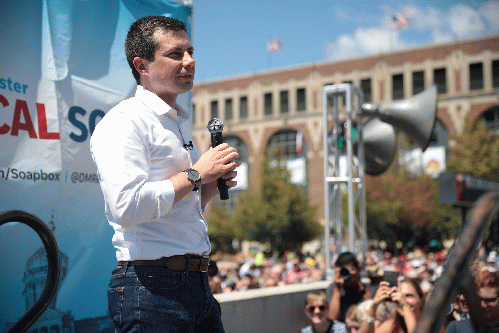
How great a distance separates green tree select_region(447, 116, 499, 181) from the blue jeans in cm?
3021

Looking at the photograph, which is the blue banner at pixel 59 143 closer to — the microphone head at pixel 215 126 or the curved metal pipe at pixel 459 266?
the microphone head at pixel 215 126

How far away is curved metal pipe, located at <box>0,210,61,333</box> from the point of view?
6.88 feet

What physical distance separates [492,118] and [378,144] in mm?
31104

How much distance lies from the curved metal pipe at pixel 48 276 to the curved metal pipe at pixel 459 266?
5.07ft

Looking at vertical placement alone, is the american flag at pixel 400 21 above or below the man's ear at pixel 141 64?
above

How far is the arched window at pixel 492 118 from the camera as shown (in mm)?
35875

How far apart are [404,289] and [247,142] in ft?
133

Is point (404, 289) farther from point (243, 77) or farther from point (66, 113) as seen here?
point (243, 77)

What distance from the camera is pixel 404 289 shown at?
4.15 m

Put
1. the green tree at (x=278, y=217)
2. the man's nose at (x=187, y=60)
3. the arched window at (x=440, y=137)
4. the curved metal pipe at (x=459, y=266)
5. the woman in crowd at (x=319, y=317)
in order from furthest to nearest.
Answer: the arched window at (x=440, y=137) < the green tree at (x=278, y=217) < the woman in crowd at (x=319, y=317) < the man's nose at (x=187, y=60) < the curved metal pipe at (x=459, y=266)

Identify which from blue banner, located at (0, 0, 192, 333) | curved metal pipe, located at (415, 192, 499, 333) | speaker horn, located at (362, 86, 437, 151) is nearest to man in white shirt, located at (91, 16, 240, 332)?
curved metal pipe, located at (415, 192, 499, 333)

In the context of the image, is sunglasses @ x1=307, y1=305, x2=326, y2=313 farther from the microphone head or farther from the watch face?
the watch face

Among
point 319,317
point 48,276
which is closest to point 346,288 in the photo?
point 319,317

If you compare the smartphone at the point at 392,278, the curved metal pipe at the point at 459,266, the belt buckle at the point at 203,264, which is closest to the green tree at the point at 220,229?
the smartphone at the point at 392,278
